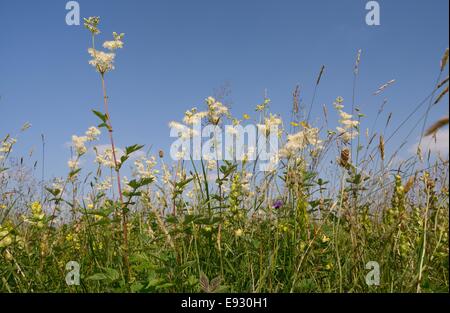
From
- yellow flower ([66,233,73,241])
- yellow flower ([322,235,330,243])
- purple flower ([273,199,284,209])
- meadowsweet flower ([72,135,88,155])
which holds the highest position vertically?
meadowsweet flower ([72,135,88,155])

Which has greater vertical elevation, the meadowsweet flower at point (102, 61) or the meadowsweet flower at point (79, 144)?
the meadowsweet flower at point (102, 61)

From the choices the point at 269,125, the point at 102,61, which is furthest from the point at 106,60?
the point at 269,125

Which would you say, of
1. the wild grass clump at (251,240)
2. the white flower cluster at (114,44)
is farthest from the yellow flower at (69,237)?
the white flower cluster at (114,44)

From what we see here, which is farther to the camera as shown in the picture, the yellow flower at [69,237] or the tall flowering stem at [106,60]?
the yellow flower at [69,237]

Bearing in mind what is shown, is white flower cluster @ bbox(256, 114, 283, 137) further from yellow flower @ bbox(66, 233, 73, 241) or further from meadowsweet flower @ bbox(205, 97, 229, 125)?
yellow flower @ bbox(66, 233, 73, 241)

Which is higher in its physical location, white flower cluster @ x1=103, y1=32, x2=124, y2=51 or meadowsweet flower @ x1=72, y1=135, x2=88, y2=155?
white flower cluster @ x1=103, y1=32, x2=124, y2=51

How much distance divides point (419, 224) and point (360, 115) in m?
0.86

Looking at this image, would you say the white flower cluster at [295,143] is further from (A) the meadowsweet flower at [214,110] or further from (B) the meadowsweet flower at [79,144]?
(B) the meadowsweet flower at [79,144]

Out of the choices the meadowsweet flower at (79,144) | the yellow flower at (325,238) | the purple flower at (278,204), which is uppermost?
the meadowsweet flower at (79,144)

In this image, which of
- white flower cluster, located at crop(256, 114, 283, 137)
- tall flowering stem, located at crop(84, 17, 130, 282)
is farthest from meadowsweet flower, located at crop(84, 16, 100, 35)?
white flower cluster, located at crop(256, 114, 283, 137)

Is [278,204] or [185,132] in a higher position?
[185,132]

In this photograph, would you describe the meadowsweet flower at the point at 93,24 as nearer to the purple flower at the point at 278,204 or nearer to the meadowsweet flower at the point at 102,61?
the meadowsweet flower at the point at 102,61

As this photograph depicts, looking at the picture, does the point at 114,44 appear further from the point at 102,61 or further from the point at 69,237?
the point at 69,237
